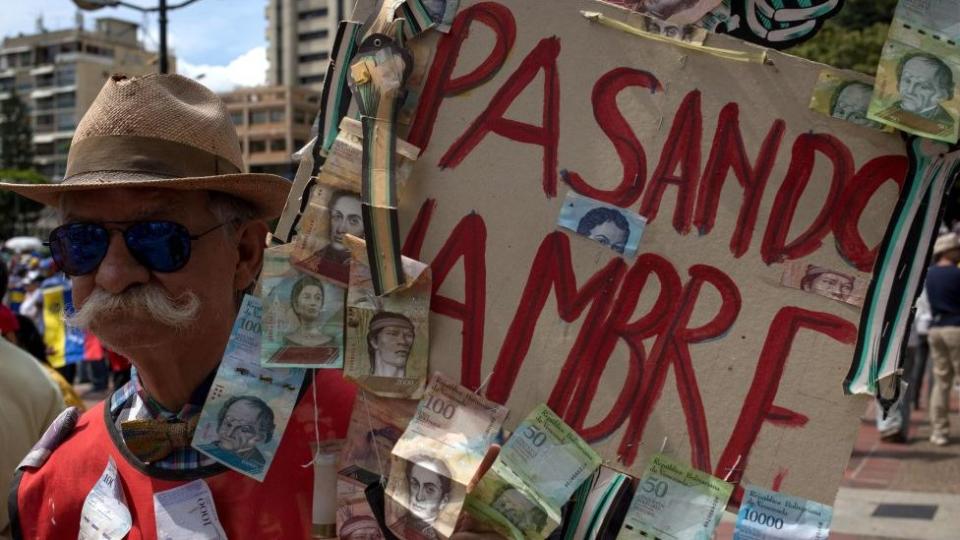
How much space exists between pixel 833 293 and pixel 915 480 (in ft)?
23.6

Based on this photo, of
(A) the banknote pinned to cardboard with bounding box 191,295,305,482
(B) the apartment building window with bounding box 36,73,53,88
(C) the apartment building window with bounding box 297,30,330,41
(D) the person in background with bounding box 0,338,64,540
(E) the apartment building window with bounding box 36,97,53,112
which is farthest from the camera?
(C) the apartment building window with bounding box 297,30,330,41

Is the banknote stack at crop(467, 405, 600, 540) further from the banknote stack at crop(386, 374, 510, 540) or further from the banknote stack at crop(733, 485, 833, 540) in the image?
the banknote stack at crop(733, 485, 833, 540)

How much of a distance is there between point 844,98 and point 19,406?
2.36 metres

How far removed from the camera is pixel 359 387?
1.79 metres

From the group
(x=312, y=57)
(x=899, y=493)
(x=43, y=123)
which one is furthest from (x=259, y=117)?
(x=899, y=493)

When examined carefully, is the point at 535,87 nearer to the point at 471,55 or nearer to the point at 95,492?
the point at 471,55

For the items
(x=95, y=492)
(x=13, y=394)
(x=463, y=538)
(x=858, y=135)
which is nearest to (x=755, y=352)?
(x=858, y=135)

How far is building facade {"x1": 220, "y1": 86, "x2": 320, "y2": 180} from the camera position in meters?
105

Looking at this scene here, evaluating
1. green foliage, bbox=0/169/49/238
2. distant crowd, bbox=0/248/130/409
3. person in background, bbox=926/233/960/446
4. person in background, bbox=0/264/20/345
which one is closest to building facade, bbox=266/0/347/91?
green foliage, bbox=0/169/49/238

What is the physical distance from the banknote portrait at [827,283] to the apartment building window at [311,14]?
125068mm

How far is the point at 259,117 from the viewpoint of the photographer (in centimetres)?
10850

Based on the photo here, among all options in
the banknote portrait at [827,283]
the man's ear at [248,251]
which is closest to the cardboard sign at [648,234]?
the banknote portrait at [827,283]

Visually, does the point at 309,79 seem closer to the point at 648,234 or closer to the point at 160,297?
the point at 160,297

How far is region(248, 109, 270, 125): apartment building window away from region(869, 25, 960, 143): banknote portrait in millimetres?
109369
